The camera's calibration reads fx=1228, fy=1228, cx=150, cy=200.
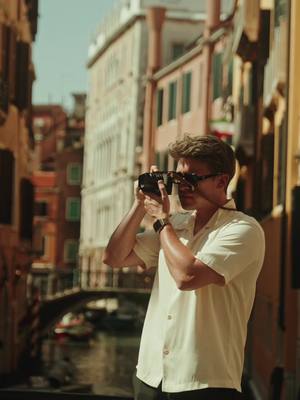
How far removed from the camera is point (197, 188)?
13.4 ft

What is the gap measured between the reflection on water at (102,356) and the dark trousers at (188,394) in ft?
81.8

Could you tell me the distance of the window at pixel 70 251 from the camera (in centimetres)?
6975

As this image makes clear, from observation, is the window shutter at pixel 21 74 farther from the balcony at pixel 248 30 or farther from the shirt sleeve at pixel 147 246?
the shirt sleeve at pixel 147 246

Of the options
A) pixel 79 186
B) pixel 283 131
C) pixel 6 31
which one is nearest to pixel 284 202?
pixel 283 131

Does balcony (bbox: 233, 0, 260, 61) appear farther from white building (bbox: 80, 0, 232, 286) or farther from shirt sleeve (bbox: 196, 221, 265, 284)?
white building (bbox: 80, 0, 232, 286)

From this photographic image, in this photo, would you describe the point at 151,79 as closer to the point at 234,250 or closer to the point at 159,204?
the point at 159,204

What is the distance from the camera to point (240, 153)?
2348cm

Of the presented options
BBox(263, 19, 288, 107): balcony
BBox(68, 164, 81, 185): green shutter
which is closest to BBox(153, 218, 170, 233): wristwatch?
BBox(263, 19, 288, 107): balcony

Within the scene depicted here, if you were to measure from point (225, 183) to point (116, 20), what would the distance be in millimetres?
58163

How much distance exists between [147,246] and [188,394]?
2.06ft

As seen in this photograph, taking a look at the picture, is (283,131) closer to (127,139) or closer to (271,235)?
(271,235)

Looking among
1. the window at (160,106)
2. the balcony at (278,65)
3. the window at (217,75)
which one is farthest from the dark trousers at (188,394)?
the window at (160,106)

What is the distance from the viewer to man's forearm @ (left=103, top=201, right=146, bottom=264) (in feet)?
13.8

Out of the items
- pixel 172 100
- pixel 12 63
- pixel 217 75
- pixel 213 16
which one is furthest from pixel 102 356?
pixel 12 63
